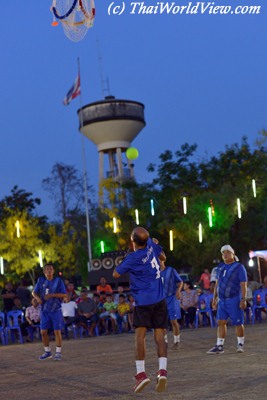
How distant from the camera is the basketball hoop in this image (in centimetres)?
1098

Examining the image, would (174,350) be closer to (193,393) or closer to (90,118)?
(193,393)

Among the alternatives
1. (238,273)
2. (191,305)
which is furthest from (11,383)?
(191,305)

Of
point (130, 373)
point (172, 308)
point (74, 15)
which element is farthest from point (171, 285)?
point (74, 15)

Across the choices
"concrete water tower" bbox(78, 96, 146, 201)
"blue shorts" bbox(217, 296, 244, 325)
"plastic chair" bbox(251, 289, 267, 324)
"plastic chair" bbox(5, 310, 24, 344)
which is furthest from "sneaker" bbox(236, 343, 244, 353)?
"concrete water tower" bbox(78, 96, 146, 201)

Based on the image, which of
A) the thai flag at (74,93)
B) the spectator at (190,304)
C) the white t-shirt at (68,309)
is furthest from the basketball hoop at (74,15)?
the thai flag at (74,93)

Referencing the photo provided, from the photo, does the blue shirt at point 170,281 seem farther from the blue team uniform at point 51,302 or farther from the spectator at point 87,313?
the spectator at point 87,313

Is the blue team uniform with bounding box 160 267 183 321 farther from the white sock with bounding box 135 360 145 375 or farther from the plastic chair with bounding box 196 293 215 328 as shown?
the plastic chair with bounding box 196 293 215 328

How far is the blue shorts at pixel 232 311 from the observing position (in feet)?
39.7

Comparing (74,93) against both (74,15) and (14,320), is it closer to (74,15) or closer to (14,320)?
(14,320)

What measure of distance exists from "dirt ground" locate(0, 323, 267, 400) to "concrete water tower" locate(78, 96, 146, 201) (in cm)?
4348

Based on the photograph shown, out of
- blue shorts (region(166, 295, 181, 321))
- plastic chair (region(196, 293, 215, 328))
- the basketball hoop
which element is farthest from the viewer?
plastic chair (region(196, 293, 215, 328))

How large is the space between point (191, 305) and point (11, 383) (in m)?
11.3

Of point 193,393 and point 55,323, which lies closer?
point 193,393

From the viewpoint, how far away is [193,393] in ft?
25.2
